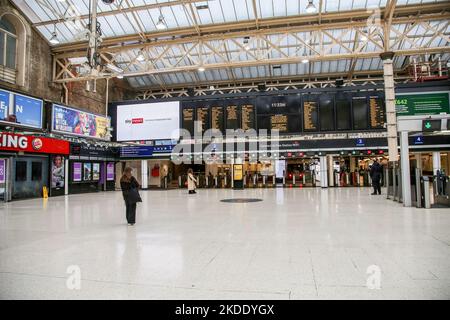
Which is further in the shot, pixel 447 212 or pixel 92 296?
pixel 447 212

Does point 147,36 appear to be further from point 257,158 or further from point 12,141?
point 257,158

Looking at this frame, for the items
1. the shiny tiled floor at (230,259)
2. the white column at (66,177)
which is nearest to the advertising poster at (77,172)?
the white column at (66,177)

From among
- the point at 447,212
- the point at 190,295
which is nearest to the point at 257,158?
the point at 447,212

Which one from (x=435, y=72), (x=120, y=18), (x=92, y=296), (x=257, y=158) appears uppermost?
(x=120, y=18)

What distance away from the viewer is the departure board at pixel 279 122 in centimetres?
1800

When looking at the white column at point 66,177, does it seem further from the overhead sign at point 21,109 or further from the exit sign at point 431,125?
the exit sign at point 431,125

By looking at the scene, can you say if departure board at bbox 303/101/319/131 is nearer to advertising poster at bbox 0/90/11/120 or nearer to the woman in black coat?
the woman in black coat

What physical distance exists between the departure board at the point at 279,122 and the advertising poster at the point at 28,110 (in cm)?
1230

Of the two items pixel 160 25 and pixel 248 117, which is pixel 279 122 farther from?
pixel 160 25

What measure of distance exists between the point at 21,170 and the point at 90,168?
458cm

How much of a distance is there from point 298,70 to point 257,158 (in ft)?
21.1

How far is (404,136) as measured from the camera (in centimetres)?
913

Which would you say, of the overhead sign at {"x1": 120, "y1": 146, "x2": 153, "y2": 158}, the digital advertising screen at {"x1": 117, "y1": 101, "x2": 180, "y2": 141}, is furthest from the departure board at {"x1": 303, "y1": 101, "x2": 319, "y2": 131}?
the overhead sign at {"x1": 120, "y1": 146, "x2": 153, "y2": 158}

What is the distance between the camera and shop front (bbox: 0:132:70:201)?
12.6 metres
